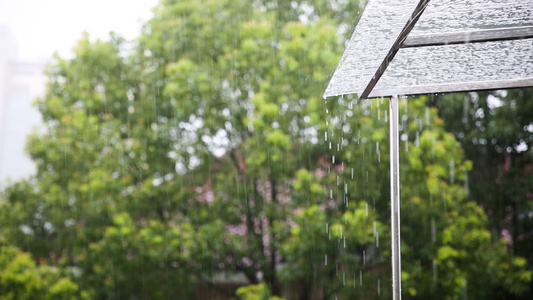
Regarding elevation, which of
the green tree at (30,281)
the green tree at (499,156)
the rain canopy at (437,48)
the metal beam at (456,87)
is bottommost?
the green tree at (30,281)

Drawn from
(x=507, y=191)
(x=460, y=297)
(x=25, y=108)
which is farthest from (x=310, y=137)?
(x=25, y=108)

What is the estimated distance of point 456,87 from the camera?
1625mm

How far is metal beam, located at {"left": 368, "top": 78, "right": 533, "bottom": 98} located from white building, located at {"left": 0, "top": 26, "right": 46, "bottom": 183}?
774cm

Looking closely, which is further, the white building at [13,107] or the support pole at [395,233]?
the white building at [13,107]

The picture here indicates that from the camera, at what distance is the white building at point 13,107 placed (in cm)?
891

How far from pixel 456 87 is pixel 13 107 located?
9.09m

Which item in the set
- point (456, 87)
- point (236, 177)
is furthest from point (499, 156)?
point (456, 87)

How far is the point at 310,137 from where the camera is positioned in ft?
17.0

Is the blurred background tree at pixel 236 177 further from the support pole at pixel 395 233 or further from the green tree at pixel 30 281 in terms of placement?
the support pole at pixel 395 233

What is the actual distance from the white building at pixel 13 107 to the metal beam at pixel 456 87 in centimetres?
774

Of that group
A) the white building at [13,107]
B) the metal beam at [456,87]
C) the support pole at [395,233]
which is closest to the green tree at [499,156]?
the metal beam at [456,87]

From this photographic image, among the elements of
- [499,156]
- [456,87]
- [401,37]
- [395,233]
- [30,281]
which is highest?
[401,37]

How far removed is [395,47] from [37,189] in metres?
5.38

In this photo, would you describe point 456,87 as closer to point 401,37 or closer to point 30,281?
point 401,37
